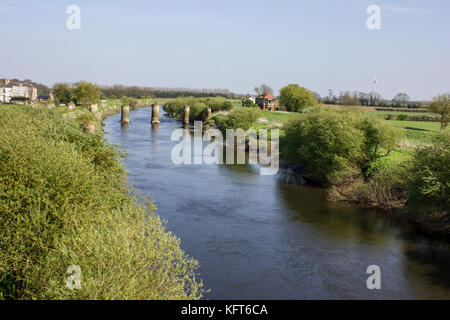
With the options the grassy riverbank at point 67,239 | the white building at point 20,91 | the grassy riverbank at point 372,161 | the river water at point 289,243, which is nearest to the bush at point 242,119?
the grassy riverbank at point 372,161

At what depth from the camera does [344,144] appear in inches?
1287

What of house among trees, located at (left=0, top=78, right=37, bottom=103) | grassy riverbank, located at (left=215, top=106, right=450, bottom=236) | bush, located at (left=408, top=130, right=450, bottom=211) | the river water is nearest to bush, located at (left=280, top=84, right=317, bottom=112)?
grassy riverbank, located at (left=215, top=106, right=450, bottom=236)

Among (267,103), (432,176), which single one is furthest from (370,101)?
(432,176)

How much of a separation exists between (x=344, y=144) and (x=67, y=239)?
24590 mm

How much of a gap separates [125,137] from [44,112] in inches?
1136

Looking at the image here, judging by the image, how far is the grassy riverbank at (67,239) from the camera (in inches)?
416

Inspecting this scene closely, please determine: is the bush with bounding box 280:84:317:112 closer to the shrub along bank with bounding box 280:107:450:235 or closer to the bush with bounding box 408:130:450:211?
the shrub along bank with bounding box 280:107:450:235

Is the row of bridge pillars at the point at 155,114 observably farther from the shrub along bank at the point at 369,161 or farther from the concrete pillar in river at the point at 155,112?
the shrub along bank at the point at 369,161

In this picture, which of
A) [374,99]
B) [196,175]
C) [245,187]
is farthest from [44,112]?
[374,99]

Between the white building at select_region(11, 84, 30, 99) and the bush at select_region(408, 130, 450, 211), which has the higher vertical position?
the white building at select_region(11, 84, 30, 99)

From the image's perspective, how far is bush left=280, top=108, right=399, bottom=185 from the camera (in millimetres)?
32531

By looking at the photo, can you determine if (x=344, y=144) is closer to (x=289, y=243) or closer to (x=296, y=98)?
(x=289, y=243)

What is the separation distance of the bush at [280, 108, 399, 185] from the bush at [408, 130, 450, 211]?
713cm
